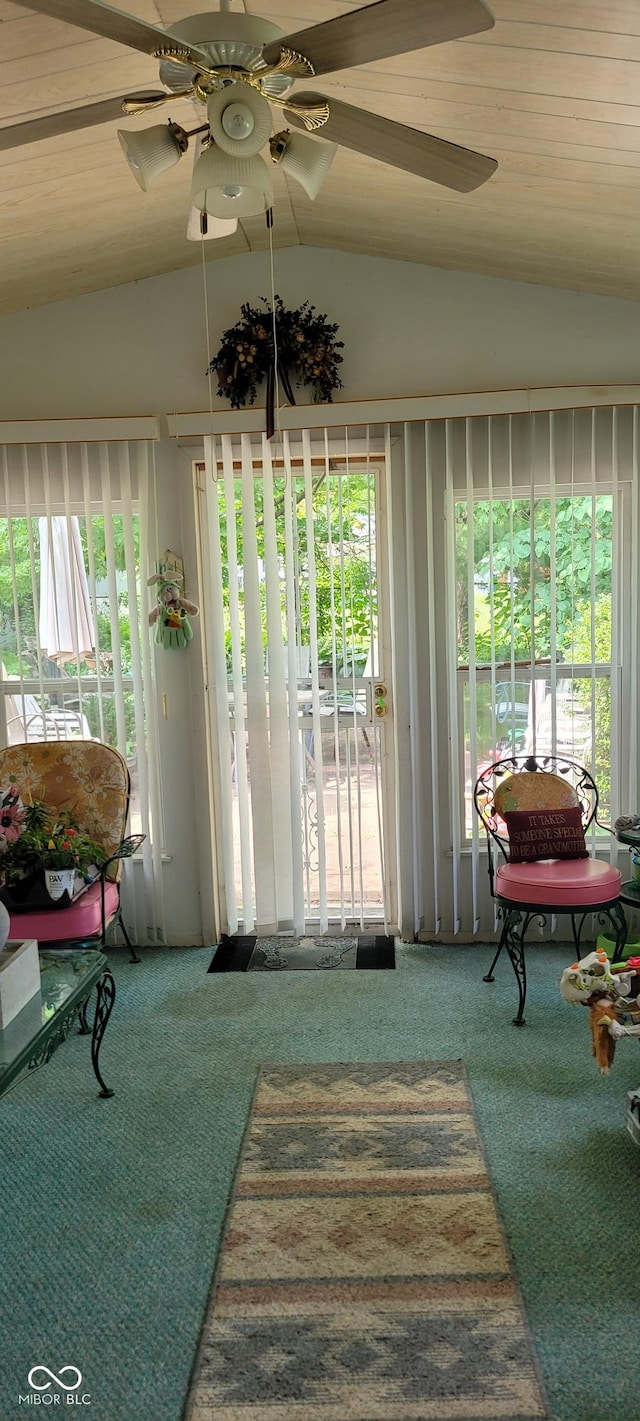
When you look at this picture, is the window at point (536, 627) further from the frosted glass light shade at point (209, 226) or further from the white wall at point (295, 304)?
the frosted glass light shade at point (209, 226)

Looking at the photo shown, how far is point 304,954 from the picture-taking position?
13.6ft

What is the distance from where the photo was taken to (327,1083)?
301 cm

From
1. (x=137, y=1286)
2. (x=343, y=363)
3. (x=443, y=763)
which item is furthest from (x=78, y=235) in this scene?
(x=137, y=1286)

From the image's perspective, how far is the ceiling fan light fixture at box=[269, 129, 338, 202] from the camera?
2082 millimetres

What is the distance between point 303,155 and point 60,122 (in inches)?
20.6

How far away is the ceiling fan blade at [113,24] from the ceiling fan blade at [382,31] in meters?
0.15

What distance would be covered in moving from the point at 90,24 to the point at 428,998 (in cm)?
307

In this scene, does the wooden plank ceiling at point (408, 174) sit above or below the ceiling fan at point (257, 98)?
above

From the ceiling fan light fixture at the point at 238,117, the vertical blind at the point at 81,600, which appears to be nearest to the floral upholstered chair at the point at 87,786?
the vertical blind at the point at 81,600

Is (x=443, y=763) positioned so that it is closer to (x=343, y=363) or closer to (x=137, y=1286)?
(x=343, y=363)

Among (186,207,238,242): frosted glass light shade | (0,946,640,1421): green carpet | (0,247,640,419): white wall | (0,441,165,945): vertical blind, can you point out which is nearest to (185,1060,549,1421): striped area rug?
(0,946,640,1421): green carpet

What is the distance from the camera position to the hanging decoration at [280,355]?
12.9ft

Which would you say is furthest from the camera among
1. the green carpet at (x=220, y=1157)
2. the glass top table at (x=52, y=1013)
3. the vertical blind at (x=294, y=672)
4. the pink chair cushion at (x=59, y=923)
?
the vertical blind at (x=294, y=672)

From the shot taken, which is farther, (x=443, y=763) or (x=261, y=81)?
(x=443, y=763)
